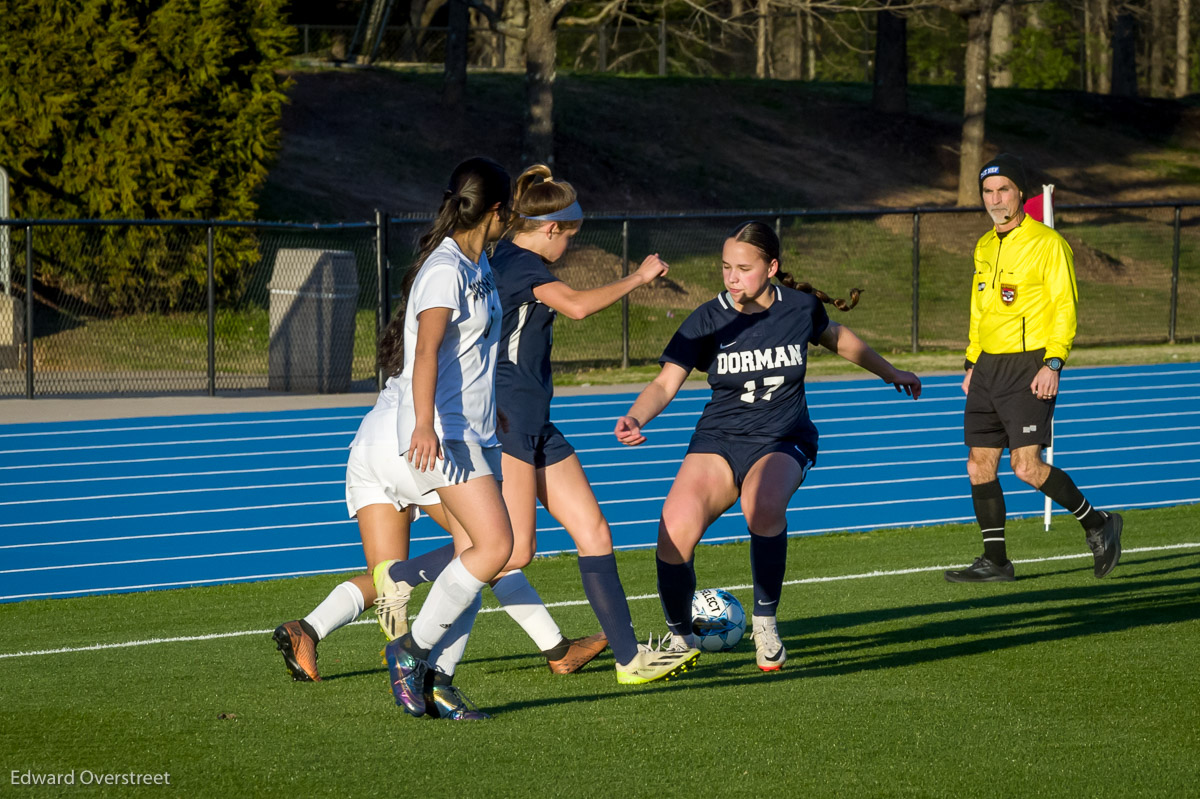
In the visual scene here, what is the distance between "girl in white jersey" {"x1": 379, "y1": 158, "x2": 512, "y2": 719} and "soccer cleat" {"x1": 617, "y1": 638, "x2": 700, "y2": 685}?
0.66 meters

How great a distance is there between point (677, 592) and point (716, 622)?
573 millimetres

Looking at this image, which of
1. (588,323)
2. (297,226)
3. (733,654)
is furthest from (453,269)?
(588,323)

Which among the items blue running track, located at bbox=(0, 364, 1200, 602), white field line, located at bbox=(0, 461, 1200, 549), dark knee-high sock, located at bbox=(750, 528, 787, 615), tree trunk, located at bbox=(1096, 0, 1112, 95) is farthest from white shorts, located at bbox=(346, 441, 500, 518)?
tree trunk, located at bbox=(1096, 0, 1112, 95)

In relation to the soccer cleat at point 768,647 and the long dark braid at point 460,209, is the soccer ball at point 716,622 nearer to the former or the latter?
the soccer cleat at point 768,647

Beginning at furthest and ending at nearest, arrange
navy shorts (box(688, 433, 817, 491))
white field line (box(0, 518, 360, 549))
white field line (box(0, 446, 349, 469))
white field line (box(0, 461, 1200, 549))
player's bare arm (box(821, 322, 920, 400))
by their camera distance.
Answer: white field line (box(0, 446, 349, 469)) → white field line (box(0, 461, 1200, 549)) → white field line (box(0, 518, 360, 549)) → player's bare arm (box(821, 322, 920, 400)) → navy shorts (box(688, 433, 817, 491))

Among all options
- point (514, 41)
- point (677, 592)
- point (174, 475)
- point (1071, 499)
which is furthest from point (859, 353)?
point (514, 41)

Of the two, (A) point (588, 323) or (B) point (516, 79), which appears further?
(B) point (516, 79)

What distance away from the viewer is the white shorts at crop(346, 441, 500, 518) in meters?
4.79

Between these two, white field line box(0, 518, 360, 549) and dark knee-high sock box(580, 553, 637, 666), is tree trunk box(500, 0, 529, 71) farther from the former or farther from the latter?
dark knee-high sock box(580, 553, 637, 666)

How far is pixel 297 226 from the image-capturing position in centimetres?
1634

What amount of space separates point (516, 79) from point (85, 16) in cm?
1645

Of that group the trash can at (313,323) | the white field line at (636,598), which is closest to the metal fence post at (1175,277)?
the trash can at (313,323)

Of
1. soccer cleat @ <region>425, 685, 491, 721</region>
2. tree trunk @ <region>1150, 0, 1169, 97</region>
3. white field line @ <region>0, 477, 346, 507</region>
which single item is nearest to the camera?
soccer cleat @ <region>425, 685, 491, 721</region>

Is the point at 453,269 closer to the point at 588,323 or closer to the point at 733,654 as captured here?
the point at 733,654
